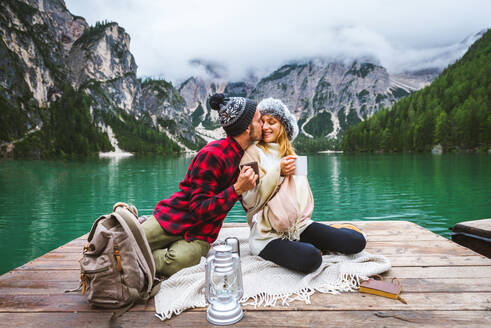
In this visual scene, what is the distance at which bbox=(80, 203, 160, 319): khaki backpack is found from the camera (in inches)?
106

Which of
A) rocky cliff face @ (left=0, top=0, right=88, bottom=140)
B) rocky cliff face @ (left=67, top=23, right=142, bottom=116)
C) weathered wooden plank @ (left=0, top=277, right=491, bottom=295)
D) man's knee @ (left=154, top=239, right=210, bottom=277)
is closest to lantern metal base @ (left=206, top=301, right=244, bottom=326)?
man's knee @ (left=154, top=239, right=210, bottom=277)

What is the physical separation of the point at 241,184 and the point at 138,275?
1.36m

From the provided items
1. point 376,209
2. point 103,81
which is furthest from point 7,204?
point 103,81

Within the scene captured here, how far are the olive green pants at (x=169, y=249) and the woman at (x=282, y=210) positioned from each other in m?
0.79

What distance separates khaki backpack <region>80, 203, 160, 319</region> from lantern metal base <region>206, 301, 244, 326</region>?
2.57 feet

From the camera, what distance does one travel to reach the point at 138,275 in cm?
281

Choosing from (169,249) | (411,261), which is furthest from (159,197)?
(411,261)

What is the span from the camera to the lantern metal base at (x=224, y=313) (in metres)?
2.52

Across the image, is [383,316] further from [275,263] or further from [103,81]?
[103,81]

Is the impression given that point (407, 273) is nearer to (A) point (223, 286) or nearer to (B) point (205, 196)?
(A) point (223, 286)

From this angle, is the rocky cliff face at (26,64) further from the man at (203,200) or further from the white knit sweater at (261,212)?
the white knit sweater at (261,212)

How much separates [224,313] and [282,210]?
1356mm

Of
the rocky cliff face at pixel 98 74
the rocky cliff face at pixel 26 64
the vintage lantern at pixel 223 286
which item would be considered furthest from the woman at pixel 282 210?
the rocky cliff face at pixel 98 74

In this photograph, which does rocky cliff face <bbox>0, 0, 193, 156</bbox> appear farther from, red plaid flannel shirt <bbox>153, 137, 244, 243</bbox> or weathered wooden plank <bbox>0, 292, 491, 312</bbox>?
red plaid flannel shirt <bbox>153, 137, 244, 243</bbox>
